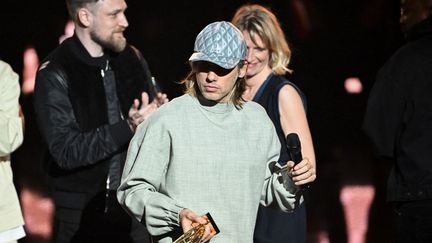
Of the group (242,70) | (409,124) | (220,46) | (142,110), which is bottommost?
(409,124)

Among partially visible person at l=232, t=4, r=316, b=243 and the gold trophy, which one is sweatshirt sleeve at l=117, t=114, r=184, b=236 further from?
partially visible person at l=232, t=4, r=316, b=243

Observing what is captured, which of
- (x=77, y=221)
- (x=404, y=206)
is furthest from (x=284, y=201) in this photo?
(x=77, y=221)

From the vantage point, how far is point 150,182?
3.01 m

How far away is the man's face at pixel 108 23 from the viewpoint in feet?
14.2

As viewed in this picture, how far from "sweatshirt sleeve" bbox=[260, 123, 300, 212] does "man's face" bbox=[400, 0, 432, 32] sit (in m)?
0.93

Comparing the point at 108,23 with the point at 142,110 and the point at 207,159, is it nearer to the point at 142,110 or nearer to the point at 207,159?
the point at 142,110

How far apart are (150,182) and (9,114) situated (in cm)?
110

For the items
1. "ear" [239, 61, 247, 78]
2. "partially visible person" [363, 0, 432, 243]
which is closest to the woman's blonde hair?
"partially visible person" [363, 0, 432, 243]

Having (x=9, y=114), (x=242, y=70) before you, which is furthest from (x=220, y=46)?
(x=9, y=114)

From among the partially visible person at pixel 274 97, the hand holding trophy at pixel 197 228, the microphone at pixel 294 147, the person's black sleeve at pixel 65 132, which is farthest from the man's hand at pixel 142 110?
the hand holding trophy at pixel 197 228

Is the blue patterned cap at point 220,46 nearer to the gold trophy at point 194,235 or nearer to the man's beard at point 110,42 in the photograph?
the gold trophy at point 194,235

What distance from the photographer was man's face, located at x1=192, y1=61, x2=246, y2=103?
3082 mm

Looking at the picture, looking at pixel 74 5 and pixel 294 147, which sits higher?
pixel 74 5

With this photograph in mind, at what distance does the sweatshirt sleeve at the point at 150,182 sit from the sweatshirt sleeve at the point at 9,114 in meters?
0.90
